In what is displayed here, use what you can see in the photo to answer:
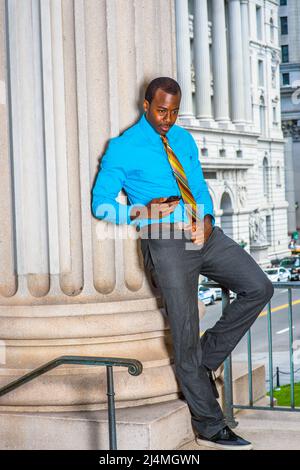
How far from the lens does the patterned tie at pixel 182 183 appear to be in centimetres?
612

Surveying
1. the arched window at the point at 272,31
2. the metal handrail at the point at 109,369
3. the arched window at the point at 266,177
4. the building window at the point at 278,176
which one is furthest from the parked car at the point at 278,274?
the metal handrail at the point at 109,369

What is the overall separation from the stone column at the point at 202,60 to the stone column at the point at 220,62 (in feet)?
8.08

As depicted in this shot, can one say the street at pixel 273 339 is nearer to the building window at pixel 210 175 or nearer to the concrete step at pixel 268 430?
the concrete step at pixel 268 430

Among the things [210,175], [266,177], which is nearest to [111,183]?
[210,175]

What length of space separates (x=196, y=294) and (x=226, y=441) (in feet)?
2.99

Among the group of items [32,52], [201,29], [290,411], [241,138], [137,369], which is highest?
[201,29]

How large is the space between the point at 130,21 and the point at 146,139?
2.92 feet

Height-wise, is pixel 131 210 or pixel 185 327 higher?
pixel 131 210

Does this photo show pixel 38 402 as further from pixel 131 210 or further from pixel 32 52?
pixel 32 52

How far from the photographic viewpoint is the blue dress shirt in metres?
6.08

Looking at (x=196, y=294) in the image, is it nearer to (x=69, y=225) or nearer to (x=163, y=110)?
(x=69, y=225)

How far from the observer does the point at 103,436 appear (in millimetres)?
5895

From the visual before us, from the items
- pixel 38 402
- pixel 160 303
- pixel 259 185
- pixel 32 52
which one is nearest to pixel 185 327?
pixel 160 303

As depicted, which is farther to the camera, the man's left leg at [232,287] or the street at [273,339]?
the street at [273,339]
